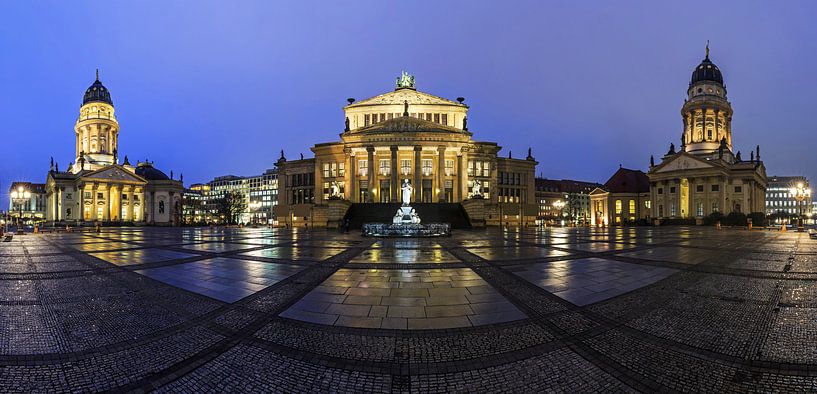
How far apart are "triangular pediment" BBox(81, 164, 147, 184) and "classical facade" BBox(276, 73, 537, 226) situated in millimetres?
36708

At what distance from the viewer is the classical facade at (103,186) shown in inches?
3108

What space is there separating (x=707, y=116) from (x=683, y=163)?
1557 centimetres

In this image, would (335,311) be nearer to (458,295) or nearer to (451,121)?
(458,295)

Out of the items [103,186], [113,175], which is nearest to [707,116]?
[113,175]

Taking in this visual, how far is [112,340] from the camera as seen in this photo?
4801 millimetres

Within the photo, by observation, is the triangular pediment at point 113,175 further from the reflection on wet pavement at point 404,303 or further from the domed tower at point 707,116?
the domed tower at point 707,116

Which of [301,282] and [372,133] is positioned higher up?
[372,133]

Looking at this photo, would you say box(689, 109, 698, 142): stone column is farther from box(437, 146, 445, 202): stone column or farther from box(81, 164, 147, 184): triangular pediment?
box(81, 164, 147, 184): triangular pediment

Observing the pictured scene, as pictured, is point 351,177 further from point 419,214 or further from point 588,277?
point 588,277

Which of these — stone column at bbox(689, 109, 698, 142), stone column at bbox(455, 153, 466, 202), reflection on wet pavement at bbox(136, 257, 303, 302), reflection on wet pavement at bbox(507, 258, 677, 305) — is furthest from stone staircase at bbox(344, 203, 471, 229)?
stone column at bbox(689, 109, 698, 142)

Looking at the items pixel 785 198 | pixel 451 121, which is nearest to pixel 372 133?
pixel 451 121

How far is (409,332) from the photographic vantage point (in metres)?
5.07

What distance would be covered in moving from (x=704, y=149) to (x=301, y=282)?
3513 inches

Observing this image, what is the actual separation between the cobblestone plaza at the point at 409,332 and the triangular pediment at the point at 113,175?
89.7 meters
